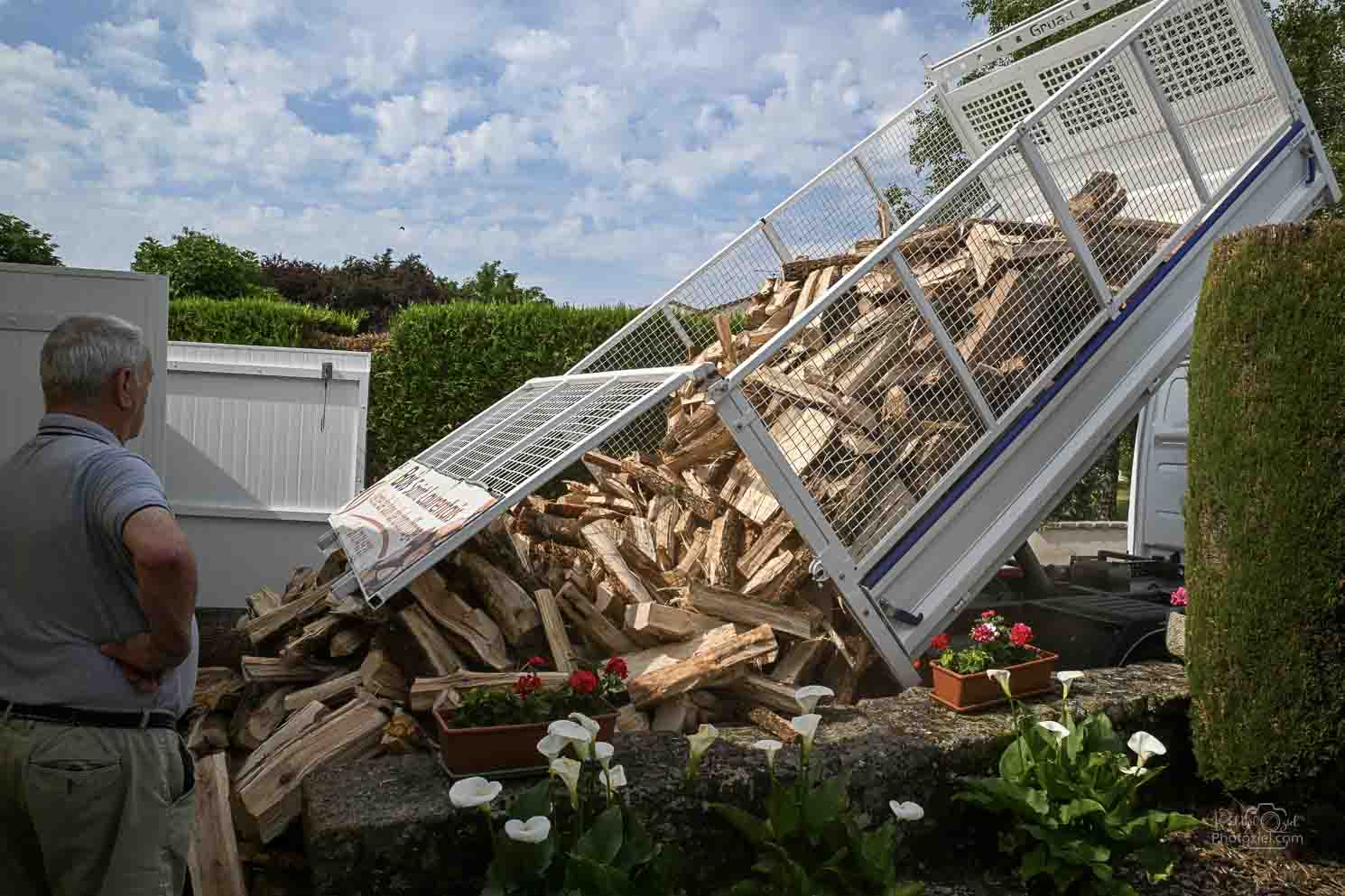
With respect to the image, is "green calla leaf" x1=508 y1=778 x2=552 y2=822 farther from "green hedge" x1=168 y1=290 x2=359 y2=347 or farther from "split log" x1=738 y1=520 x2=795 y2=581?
"green hedge" x1=168 y1=290 x2=359 y2=347

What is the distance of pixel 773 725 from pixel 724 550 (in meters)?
1.17

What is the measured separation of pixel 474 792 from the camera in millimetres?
2688

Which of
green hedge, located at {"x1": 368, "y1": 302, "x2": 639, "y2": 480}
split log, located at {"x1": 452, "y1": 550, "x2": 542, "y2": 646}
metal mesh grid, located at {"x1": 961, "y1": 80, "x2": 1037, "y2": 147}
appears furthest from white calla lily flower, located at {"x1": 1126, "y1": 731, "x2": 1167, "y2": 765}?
green hedge, located at {"x1": 368, "y1": 302, "x2": 639, "y2": 480}

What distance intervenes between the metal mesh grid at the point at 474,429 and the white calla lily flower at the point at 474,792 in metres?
2.62

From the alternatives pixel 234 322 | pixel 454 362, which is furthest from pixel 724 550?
pixel 234 322

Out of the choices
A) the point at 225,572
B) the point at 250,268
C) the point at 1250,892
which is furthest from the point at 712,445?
the point at 250,268

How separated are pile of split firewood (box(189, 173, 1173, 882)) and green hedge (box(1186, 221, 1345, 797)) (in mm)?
839

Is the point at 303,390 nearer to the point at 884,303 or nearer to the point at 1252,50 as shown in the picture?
the point at 884,303

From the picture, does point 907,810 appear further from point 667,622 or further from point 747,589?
point 747,589

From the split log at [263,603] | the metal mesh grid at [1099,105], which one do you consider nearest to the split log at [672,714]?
the split log at [263,603]

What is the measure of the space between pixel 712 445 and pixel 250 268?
679 inches

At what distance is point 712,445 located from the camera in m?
5.44

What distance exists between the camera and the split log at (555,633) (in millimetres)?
4219

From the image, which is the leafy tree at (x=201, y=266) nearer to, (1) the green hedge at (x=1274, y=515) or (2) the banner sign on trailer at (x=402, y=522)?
(2) the banner sign on trailer at (x=402, y=522)
